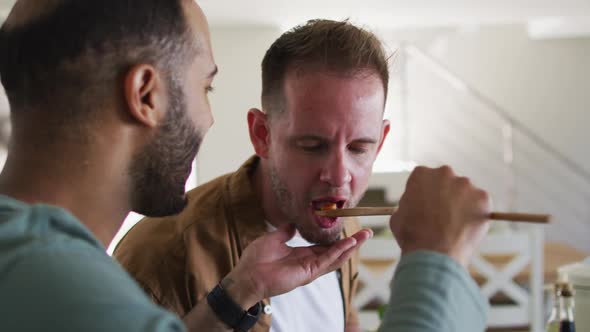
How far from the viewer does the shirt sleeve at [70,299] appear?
53 cm

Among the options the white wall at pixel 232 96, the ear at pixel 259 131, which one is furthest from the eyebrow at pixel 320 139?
the white wall at pixel 232 96

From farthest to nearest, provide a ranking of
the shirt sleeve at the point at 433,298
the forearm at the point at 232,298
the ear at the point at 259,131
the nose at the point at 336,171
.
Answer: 1. the ear at the point at 259,131
2. the nose at the point at 336,171
3. the forearm at the point at 232,298
4. the shirt sleeve at the point at 433,298

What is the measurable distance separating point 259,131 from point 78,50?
662 millimetres

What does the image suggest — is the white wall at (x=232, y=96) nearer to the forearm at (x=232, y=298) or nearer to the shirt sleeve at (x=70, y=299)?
the forearm at (x=232, y=298)

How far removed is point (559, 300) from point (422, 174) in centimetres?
46

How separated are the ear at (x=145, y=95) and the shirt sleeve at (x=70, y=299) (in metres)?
0.25

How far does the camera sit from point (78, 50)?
0.79 meters

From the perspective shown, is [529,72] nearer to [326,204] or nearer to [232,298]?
[326,204]

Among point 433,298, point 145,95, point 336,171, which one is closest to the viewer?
point 433,298

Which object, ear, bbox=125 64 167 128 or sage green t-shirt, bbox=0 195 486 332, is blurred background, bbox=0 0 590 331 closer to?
ear, bbox=125 64 167 128

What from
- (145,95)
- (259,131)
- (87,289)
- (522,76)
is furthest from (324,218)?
(522,76)

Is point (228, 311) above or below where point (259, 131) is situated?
below

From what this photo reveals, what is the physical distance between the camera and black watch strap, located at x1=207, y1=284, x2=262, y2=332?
1.14 metres

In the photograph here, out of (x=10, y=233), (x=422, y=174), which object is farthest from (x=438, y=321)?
(x=10, y=233)
